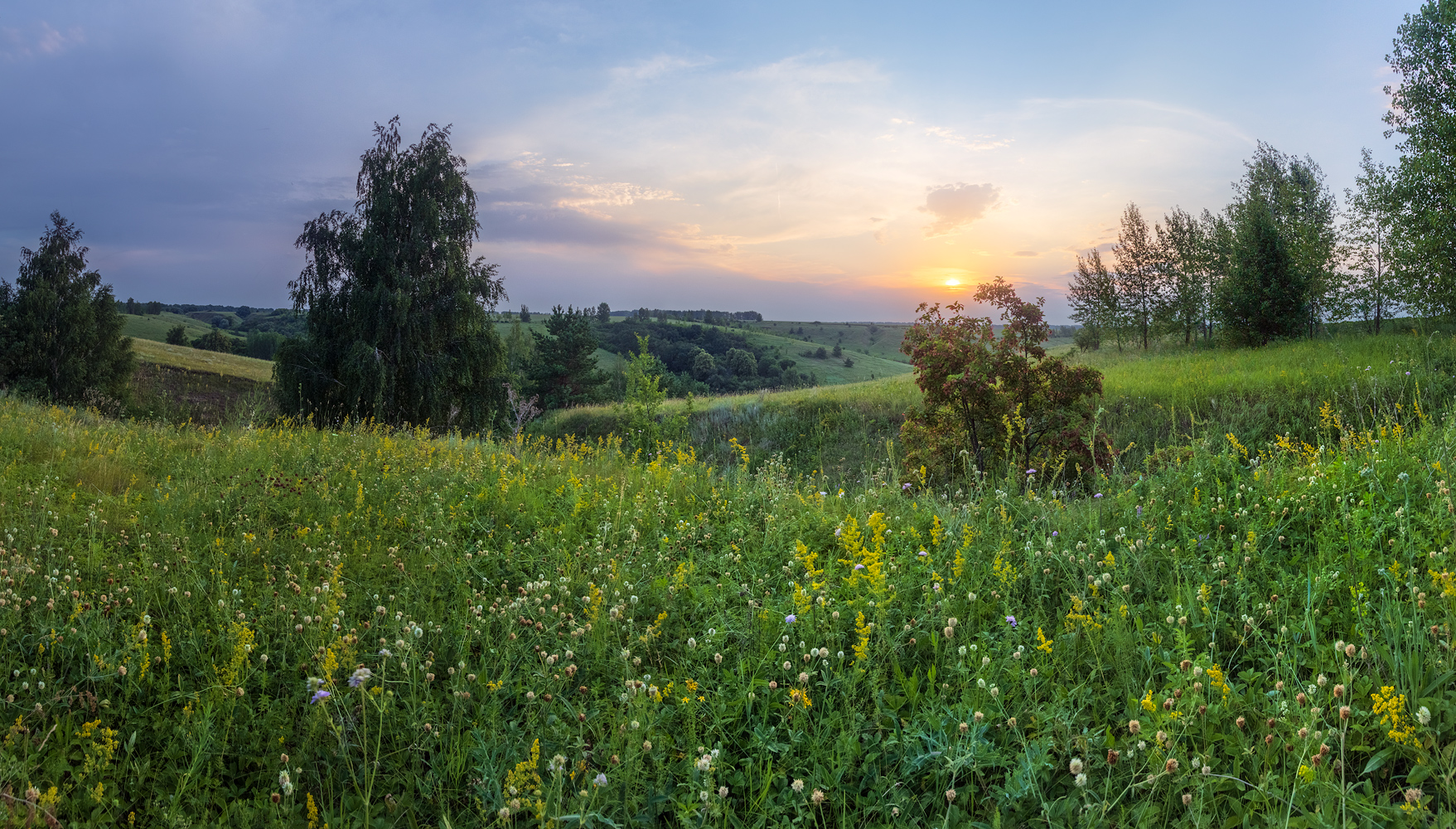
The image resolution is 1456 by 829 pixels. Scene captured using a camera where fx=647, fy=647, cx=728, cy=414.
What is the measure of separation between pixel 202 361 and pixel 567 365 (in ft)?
120

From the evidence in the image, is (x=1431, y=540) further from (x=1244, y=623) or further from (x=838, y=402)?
(x=838, y=402)

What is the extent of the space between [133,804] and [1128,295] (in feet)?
132

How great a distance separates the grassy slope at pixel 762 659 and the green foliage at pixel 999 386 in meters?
5.04

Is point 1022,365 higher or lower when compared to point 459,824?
higher

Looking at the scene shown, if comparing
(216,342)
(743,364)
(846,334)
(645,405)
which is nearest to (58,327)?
(645,405)

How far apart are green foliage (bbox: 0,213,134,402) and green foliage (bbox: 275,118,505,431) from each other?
82.9 feet

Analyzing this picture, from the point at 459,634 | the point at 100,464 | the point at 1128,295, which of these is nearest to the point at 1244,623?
the point at 459,634

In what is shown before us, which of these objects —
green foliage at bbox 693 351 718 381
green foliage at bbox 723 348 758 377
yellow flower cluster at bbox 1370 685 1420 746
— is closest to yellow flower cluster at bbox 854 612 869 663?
yellow flower cluster at bbox 1370 685 1420 746

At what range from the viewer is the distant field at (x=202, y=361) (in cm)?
5778

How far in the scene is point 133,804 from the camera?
101 inches

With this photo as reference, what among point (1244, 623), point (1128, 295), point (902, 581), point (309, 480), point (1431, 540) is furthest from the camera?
point (1128, 295)

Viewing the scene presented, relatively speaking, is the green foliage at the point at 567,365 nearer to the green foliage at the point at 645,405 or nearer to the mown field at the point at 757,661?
the green foliage at the point at 645,405

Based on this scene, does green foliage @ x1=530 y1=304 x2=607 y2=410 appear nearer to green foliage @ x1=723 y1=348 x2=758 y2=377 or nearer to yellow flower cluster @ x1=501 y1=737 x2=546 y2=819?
green foliage @ x1=723 y1=348 x2=758 y2=377

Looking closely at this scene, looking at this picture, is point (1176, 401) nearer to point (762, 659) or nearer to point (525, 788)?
point (762, 659)
